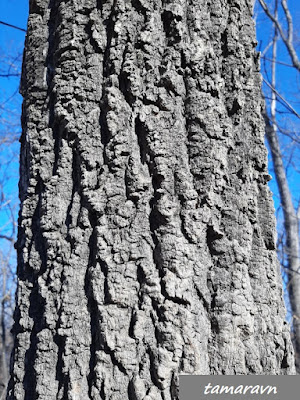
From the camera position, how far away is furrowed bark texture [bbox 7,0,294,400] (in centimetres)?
109

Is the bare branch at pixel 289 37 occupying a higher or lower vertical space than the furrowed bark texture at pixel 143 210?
higher

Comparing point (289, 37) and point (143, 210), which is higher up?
point (289, 37)

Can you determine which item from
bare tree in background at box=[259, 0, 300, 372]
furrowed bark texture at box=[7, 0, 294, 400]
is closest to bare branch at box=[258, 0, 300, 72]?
bare tree in background at box=[259, 0, 300, 372]

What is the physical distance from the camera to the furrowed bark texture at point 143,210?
1088mm

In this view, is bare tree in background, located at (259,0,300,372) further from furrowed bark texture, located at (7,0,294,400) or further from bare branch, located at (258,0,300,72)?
furrowed bark texture, located at (7,0,294,400)

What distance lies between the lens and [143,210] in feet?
3.79

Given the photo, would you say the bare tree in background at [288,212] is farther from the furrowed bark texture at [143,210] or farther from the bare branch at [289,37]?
the furrowed bark texture at [143,210]

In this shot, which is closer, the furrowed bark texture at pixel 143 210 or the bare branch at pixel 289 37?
the furrowed bark texture at pixel 143 210

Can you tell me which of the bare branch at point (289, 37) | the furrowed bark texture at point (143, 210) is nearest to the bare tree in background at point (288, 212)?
the bare branch at point (289, 37)

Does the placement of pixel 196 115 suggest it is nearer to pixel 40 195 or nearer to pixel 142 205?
pixel 142 205

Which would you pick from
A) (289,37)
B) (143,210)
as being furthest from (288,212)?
(143,210)

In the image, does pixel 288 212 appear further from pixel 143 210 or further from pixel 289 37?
pixel 143 210

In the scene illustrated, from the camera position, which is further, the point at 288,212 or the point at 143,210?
the point at 288,212

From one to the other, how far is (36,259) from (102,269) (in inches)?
7.8
